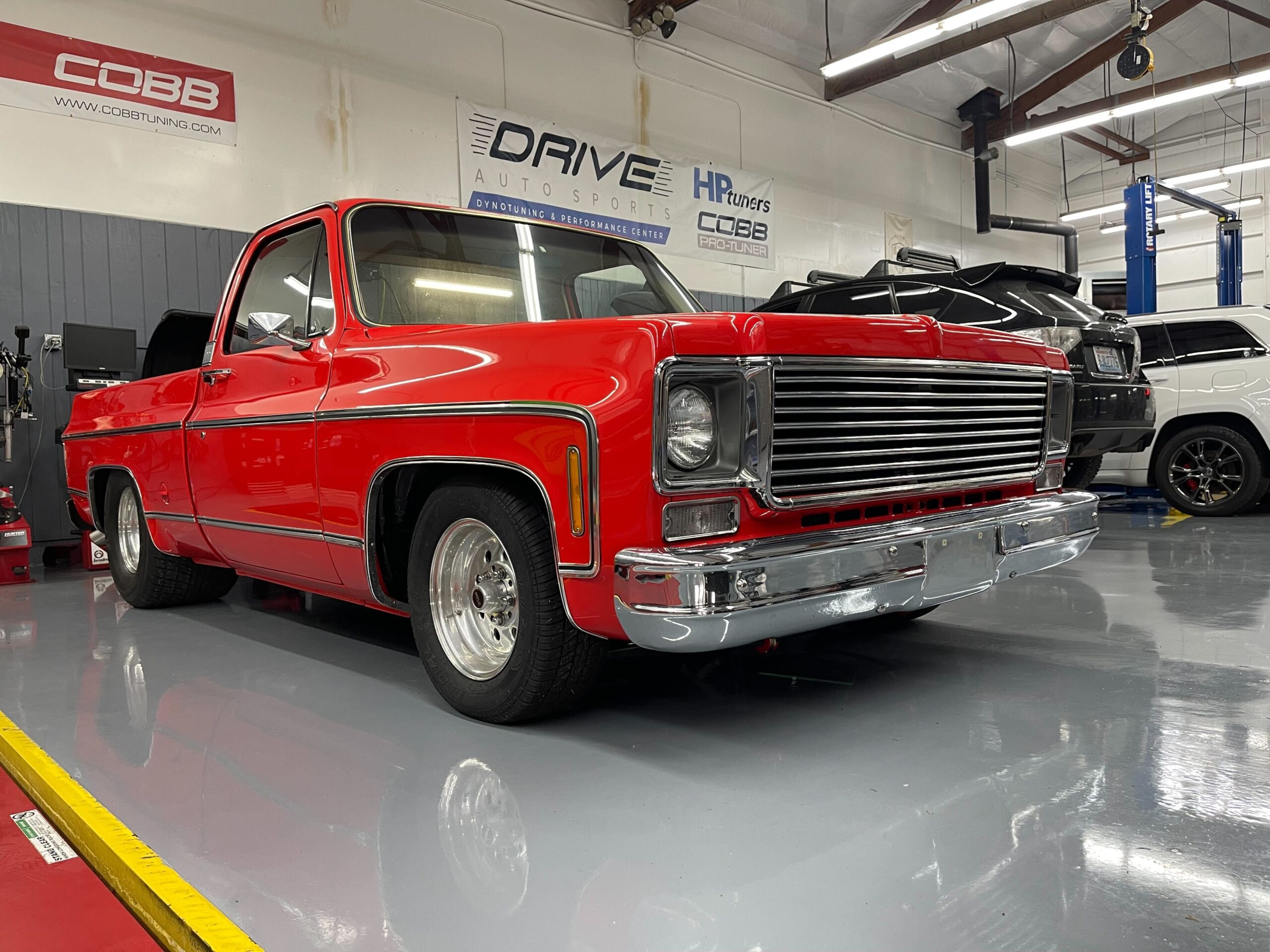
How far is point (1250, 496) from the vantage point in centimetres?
742

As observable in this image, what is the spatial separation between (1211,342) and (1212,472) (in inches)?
42.0

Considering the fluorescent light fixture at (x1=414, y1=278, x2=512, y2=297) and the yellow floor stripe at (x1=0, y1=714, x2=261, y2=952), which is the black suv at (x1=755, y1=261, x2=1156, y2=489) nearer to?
the fluorescent light fixture at (x1=414, y1=278, x2=512, y2=297)

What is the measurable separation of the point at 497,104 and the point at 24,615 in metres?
7.78

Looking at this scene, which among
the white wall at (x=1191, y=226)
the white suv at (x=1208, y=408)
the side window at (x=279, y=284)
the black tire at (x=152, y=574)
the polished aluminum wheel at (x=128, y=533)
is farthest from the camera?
the white wall at (x=1191, y=226)

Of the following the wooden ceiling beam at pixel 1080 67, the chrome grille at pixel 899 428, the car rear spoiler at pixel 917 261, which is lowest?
the chrome grille at pixel 899 428

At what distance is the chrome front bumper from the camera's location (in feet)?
7.16

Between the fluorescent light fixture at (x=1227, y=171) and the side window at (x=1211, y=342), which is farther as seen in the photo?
the fluorescent light fixture at (x=1227, y=171)

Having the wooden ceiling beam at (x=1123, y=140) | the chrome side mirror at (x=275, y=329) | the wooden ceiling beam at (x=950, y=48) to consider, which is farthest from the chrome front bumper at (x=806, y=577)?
the wooden ceiling beam at (x=1123, y=140)

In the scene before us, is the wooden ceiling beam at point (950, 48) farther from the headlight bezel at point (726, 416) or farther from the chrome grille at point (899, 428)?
the headlight bezel at point (726, 416)

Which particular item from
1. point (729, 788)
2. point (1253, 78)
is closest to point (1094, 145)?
point (1253, 78)

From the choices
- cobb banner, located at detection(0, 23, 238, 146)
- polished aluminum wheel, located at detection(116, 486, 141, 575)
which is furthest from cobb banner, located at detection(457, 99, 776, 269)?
polished aluminum wheel, located at detection(116, 486, 141, 575)

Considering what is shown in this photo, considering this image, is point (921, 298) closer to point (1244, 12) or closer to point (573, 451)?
point (573, 451)

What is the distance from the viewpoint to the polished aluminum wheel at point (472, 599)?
111 inches

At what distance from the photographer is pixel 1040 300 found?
6062 millimetres
